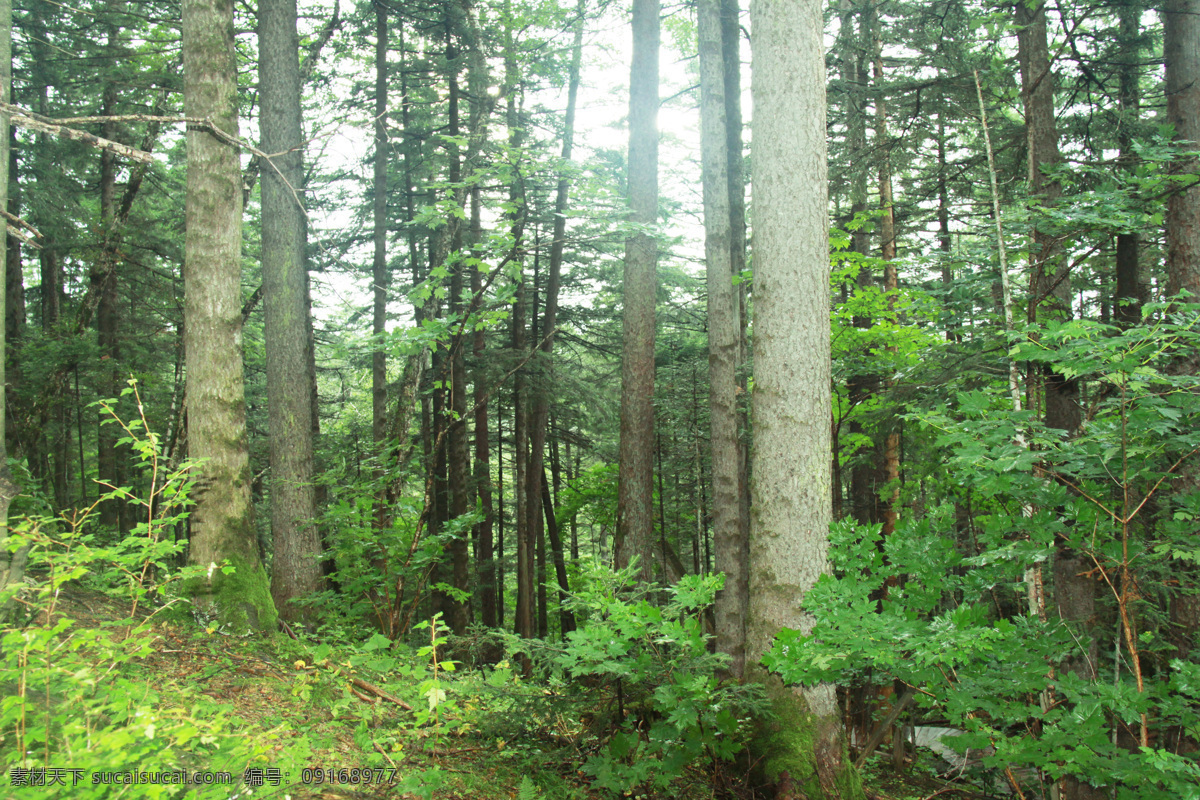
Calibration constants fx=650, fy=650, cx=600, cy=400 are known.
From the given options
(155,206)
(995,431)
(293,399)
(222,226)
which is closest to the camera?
(995,431)

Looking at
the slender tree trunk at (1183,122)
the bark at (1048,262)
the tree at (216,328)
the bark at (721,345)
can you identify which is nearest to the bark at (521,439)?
the bark at (721,345)

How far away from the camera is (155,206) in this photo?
18.2 m

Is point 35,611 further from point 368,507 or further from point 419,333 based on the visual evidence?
point 419,333

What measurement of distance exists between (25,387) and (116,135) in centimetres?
529

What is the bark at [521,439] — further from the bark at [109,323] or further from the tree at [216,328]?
the tree at [216,328]

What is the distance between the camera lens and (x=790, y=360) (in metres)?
4.58

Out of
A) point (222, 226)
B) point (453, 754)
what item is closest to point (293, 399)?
point (222, 226)

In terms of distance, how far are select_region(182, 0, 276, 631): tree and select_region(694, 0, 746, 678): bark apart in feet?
18.4

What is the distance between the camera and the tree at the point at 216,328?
5.57 metres

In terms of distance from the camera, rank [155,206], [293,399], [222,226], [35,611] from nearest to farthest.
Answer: [35,611] < [222,226] < [293,399] < [155,206]

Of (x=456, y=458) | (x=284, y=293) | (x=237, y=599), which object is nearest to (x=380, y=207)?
(x=456, y=458)

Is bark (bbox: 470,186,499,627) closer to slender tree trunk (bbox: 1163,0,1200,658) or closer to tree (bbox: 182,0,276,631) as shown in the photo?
tree (bbox: 182,0,276,631)

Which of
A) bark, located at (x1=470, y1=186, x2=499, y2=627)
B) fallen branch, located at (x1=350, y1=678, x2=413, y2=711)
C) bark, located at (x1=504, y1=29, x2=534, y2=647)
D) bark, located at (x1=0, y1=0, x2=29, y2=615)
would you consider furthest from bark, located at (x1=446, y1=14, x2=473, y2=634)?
bark, located at (x1=0, y1=0, x2=29, y2=615)

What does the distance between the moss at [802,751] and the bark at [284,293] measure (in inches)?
226
